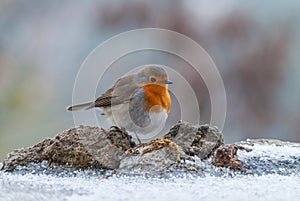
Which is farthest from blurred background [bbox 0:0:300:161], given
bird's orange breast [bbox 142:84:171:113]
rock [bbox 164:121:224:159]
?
rock [bbox 164:121:224:159]

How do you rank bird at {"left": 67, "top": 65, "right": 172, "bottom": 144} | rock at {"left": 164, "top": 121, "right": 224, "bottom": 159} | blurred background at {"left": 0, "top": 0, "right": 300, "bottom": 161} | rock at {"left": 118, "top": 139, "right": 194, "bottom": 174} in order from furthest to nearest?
blurred background at {"left": 0, "top": 0, "right": 300, "bottom": 161}
bird at {"left": 67, "top": 65, "right": 172, "bottom": 144}
rock at {"left": 164, "top": 121, "right": 224, "bottom": 159}
rock at {"left": 118, "top": 139, "right": 194, "bottom": 174}

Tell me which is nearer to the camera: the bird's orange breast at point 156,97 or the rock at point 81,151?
the rock at point 81,151

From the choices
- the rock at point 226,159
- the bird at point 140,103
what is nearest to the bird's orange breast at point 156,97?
the bird at point 140,103

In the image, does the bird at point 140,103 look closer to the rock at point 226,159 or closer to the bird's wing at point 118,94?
the bird's wing at point 118,94

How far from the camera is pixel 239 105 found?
6.42 ft

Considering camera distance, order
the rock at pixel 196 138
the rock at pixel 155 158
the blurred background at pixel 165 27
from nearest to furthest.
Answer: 1. the rock at pixel 155 158
2. the rock at pixel 196 138
3. the blurred background at pixel 165 27

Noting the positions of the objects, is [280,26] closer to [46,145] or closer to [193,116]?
[193,116]

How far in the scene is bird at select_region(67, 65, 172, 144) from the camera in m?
1.56

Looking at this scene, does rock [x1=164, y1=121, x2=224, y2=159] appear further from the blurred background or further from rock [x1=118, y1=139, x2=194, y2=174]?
the blurred background

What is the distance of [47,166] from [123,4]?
95cm

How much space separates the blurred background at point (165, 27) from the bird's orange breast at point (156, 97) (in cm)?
32

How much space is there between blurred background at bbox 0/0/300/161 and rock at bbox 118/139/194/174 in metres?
0.72

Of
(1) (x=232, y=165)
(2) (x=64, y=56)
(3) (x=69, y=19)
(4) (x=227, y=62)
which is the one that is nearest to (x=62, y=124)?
(2) (x=64, y=56)

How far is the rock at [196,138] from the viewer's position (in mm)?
1294
